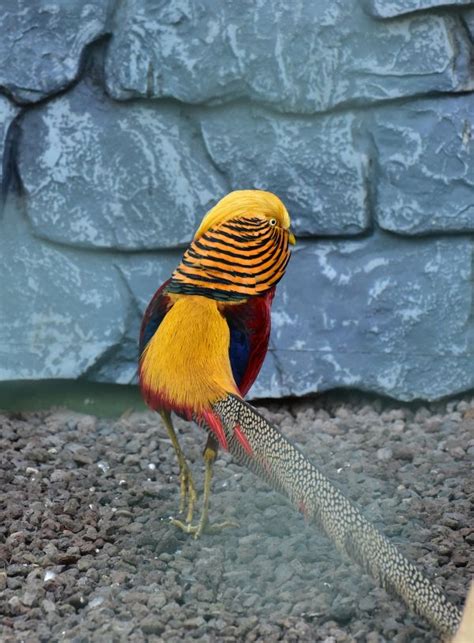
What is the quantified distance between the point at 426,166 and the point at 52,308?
1360 mm

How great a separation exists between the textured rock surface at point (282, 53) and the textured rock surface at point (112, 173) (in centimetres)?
12

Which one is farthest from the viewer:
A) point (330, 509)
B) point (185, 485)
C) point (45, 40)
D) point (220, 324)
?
point (45, 40)

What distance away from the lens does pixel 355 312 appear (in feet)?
12.4

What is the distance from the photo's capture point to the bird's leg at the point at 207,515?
2.83 meters

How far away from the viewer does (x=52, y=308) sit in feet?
12.6

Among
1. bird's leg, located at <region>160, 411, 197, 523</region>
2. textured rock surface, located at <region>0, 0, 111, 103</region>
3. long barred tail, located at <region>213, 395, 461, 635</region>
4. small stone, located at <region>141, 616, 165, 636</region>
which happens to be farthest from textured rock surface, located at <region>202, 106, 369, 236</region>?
small stone, located at <region>141, 616, 165, 636</region>

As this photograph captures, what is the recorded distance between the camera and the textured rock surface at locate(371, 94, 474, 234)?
11.8 feet

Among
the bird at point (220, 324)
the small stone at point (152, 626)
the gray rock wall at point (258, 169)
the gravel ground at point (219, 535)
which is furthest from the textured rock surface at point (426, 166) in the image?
the small stone at point (152, 626)

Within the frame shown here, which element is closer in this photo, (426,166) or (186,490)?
(186,490)

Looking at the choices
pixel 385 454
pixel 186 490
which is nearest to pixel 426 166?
pixel 385 454

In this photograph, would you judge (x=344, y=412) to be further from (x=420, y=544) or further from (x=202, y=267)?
(x=202, y=267)

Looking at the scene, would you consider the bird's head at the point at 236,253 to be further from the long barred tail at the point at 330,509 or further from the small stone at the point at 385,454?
the small stone at the point at 385,454

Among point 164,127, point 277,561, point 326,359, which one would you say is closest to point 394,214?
point 326,359

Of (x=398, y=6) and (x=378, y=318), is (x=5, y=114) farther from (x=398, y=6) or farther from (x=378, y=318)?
(x=378, y=318)
